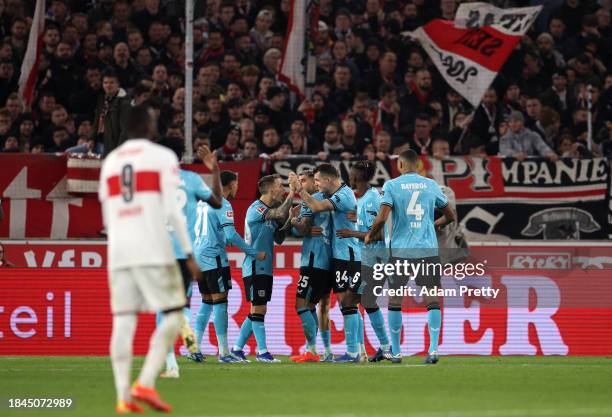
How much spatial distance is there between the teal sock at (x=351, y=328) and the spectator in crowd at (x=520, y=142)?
5.72 m

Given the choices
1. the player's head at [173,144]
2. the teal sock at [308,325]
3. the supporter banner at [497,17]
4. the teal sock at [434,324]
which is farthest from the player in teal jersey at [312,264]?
the supporter banner at [497,17]

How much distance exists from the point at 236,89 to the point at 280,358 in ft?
18.9

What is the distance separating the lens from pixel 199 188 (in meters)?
11.8

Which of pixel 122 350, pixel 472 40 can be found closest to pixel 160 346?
pixel 122 350

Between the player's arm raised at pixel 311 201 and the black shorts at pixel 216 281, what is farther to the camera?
the black shorts at pixel 216 281

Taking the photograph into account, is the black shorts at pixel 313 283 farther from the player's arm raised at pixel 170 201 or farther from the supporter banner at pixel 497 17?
the supporter banner at pixel 497 17

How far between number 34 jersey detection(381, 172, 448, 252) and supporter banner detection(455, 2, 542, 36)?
7539mm

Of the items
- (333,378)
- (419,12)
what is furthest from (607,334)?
(419,12)

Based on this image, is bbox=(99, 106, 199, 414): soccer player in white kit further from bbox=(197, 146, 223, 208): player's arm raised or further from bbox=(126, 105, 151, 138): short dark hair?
bbox=(197, 146, 223, 208): player's arm raised

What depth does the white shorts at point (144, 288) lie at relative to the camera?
9102 millimetres

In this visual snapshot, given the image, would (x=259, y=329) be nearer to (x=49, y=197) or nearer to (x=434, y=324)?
(x=434, y=324)

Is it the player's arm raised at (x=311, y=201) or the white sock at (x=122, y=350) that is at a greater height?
the player's arm raised at (x=311, y=201)

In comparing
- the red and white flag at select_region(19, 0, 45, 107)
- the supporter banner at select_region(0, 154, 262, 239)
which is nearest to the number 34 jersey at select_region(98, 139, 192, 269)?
the supporter banner at select_region(0, 154, 262, 239)

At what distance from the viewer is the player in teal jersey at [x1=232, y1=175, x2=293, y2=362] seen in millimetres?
15406
